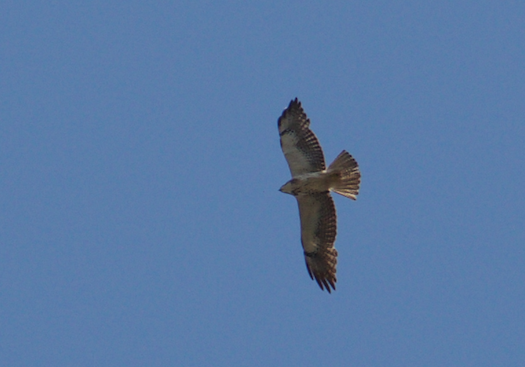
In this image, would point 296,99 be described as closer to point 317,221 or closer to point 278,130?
point 278,130

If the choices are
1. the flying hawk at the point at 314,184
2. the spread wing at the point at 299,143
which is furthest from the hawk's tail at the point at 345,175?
the spread wing at the point at 299,143

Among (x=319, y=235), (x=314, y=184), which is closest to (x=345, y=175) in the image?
(x=314, y=184)

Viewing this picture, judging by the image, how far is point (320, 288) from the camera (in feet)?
40.8

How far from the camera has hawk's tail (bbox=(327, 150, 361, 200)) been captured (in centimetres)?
1170

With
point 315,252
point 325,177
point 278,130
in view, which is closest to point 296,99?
point 278,130

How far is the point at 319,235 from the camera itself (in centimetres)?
1230

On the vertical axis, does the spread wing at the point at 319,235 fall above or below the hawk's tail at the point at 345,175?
below

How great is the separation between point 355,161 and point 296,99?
137 centimetres

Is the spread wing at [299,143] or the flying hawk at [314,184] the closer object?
the flying hawk at [314,184]

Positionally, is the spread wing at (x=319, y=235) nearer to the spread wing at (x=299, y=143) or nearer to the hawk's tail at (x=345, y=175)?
the hawk's tail at (x=345, y=175)

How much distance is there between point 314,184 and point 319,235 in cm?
95

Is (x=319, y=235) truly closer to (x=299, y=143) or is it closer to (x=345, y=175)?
(x=345, y=175)

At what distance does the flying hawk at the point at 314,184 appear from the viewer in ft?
38.5

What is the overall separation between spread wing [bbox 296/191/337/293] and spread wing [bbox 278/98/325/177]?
0.44m
